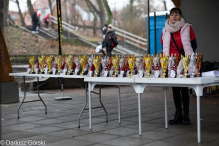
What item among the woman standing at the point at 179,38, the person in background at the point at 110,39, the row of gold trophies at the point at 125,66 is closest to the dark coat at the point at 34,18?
the person in background at the point at 110,39

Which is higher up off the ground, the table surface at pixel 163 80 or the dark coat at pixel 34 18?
the dark coat at pixel 34 18

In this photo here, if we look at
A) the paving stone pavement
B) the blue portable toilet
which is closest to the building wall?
the paving stone pavement

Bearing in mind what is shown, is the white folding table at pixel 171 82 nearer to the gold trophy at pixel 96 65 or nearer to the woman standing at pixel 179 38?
the gold trophy at pixel 96 65

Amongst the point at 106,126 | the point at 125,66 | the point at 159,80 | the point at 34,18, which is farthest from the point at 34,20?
the point at 159,80

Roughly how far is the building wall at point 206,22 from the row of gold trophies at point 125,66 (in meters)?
6.64

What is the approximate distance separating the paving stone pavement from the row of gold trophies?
0.96 meters

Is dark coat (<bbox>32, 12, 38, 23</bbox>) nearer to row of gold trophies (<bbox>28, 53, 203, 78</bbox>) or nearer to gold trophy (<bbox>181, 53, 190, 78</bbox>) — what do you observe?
row of gold trophies (<bbox>28, 53, 203, 78</bbox>)

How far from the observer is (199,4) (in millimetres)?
12477

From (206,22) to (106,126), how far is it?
7.33 meters

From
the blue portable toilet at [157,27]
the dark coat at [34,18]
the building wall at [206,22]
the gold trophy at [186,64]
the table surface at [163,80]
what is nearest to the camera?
the table surface at [163,80]

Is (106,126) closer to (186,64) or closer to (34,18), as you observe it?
(186,64)

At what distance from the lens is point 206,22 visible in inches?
491

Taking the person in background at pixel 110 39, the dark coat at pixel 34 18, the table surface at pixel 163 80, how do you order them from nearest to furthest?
1. the table surface at pixel 163 80
2. the person in background at pixel 110 39
3. the dark coat at pixel 34 18

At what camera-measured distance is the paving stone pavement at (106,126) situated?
17.8 ft
